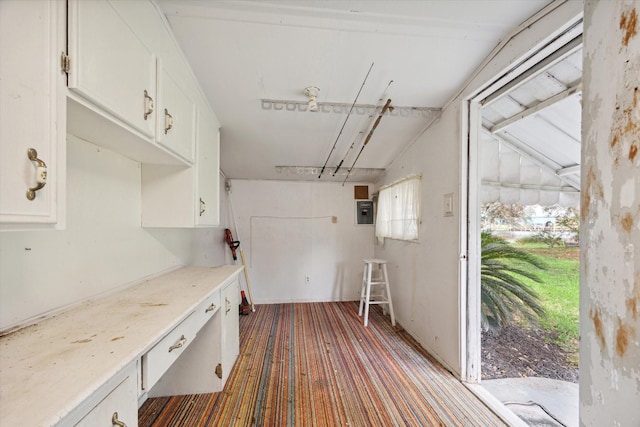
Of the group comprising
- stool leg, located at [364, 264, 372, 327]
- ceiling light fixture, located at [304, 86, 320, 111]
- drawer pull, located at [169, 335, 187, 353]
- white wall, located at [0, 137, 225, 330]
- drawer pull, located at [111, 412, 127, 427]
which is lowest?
stool leg, located at [364, 264, 372, 327]

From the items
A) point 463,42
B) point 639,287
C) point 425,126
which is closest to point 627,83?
point 639,287

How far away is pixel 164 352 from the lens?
1.03m

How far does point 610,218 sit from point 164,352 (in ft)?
4.93

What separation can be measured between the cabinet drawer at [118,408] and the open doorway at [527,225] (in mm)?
2053

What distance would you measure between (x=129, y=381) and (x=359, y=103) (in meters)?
2.21

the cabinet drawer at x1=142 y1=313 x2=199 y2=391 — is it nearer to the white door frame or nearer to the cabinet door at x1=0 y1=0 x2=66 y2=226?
the cabinet door at x1=0 y1=0 x2=66 y2=226

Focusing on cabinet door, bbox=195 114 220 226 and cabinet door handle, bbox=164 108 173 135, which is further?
cabinet door, bbox=195 114 220 226

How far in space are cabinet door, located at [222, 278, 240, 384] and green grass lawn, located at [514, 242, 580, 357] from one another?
9.54 ft

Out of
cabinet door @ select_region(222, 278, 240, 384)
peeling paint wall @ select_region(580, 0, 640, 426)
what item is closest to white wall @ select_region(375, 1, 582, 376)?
peeling paint wall @ select_region(580, 0, 640, 426)

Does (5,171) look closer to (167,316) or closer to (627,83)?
(167,316)

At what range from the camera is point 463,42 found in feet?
5.13

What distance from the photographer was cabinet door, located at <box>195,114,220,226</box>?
190 centimetres

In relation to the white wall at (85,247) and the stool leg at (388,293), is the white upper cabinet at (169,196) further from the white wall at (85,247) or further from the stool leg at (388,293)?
the stool leg at (388,293)

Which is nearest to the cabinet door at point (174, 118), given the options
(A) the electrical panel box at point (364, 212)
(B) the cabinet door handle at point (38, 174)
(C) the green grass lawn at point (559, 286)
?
(B) the cabinet door handle at point (38, 174)
